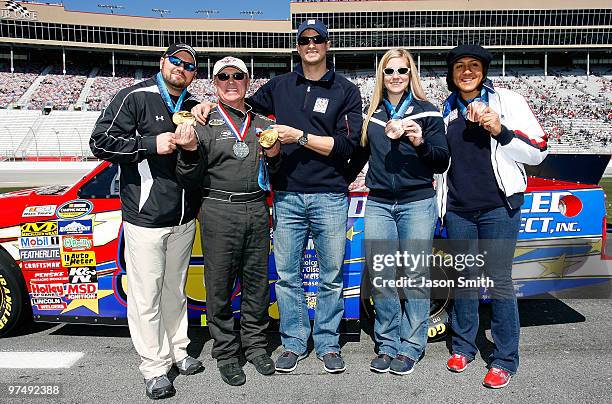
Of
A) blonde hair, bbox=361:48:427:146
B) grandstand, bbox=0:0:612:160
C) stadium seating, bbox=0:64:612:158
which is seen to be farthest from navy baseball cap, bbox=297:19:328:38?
grandstand, bbox=0:0:612:160

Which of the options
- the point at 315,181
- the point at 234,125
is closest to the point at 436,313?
the point at 315,181

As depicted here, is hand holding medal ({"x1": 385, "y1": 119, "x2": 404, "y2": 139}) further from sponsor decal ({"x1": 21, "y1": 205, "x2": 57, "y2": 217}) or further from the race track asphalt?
sponsor decal ({"x1": 21, "y1": 205, "x2": 57, "y2": 217})

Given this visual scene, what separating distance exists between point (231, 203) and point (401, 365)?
158cm

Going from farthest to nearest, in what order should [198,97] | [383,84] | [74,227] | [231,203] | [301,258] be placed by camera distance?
[198,97], [74,227], [301,258], [383,84], [231,203]

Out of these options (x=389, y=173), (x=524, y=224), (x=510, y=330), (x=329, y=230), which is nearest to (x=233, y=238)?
(x=329, y=230)

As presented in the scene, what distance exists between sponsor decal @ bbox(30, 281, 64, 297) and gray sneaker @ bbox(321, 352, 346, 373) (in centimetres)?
207

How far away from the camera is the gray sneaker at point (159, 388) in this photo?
10.4 ft

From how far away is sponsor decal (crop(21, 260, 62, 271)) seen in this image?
12.6ft

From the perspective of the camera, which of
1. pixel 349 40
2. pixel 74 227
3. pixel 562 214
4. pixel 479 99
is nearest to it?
pixel 479 99

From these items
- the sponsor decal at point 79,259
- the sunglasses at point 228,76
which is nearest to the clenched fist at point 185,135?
the sunglasses at point 228,76

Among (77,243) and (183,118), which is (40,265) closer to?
(77,243)

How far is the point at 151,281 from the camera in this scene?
3260 mm

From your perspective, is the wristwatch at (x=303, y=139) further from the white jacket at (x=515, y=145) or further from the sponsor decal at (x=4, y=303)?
the sponsor decal at (x=4, y=303)

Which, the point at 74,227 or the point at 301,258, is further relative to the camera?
the point at 74,227
